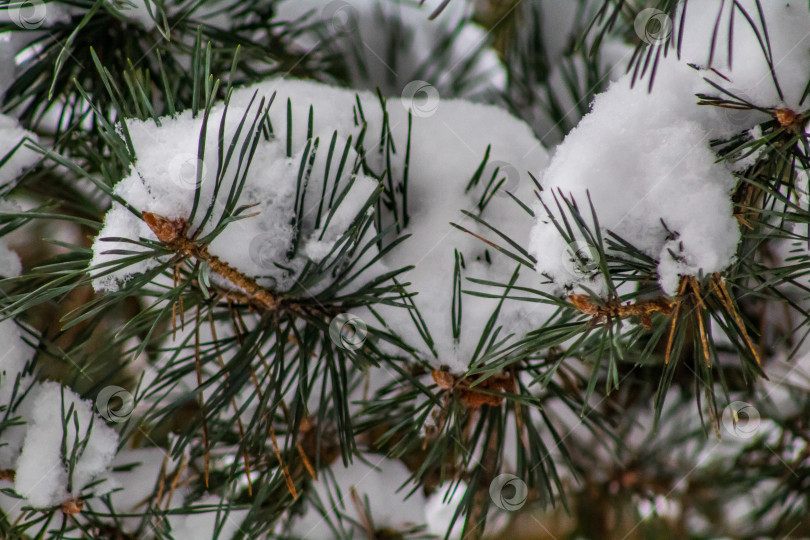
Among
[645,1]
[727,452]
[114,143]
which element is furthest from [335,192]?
[727,452]

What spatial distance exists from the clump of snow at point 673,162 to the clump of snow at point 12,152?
1.41 feet

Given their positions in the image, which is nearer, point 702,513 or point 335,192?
point 335,192

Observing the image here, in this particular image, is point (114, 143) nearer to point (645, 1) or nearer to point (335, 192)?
point (335, 192)

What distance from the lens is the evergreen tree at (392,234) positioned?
0.36 metres

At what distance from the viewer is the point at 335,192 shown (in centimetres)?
41

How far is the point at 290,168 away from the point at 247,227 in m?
0.05

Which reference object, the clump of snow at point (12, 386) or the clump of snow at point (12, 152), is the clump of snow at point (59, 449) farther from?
the clump of snow at point (12, 152)

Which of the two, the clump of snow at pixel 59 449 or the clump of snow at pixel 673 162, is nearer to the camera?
the clump of snow at pixel 673 162

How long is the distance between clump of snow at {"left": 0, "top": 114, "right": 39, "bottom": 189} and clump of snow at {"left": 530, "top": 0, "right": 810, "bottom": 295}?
0.43 meters

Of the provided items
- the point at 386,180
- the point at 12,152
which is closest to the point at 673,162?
the point at 386,180

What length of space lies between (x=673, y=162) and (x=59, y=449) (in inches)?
20.4

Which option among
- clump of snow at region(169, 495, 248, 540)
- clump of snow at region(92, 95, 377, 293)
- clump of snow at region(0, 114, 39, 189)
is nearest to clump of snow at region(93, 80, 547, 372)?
clump of snow at region(92, 95, 377, 293)

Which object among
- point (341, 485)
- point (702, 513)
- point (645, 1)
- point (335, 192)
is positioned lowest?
point (341, 485)

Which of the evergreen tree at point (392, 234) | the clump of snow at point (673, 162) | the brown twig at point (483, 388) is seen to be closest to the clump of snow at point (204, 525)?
the evergreen tree at point (392, 234)
